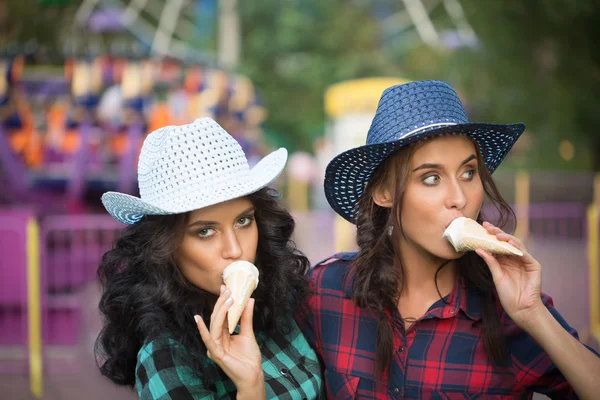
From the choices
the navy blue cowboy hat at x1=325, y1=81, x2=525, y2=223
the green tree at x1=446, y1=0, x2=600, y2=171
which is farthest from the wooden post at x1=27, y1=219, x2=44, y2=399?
the green tree at x1=446, y1=0, x2=600, y2=171

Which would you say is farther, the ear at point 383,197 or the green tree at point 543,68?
the green tree at point 543,68

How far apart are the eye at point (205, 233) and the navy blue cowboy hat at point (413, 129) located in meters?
0.50

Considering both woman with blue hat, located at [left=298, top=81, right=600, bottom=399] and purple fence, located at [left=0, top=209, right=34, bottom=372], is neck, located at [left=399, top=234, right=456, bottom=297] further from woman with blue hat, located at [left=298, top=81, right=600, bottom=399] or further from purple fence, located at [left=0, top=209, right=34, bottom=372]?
purple fence, located at [left=0, top=209, right=34, bottom=372]

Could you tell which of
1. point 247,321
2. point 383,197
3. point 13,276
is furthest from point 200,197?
point 13,276

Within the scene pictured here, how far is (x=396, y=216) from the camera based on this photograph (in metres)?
2.21

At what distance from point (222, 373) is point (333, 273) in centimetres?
64

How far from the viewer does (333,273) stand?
252cm

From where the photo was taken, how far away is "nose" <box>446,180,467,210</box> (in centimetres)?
205

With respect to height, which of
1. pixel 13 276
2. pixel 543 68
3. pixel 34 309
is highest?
pixel 543 68

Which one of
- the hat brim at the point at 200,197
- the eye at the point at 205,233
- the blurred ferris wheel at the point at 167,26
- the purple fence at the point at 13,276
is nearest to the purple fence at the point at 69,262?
the purple fence at the point at 13,276

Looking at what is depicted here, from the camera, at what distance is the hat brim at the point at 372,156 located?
6.83 feet

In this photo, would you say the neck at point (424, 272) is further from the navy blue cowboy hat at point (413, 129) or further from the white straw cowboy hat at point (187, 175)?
the white straw cowboy hat at point (187, 175)

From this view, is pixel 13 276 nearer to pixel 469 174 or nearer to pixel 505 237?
pixel 469 174

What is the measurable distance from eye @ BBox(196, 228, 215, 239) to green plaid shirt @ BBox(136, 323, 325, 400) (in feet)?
1.16
